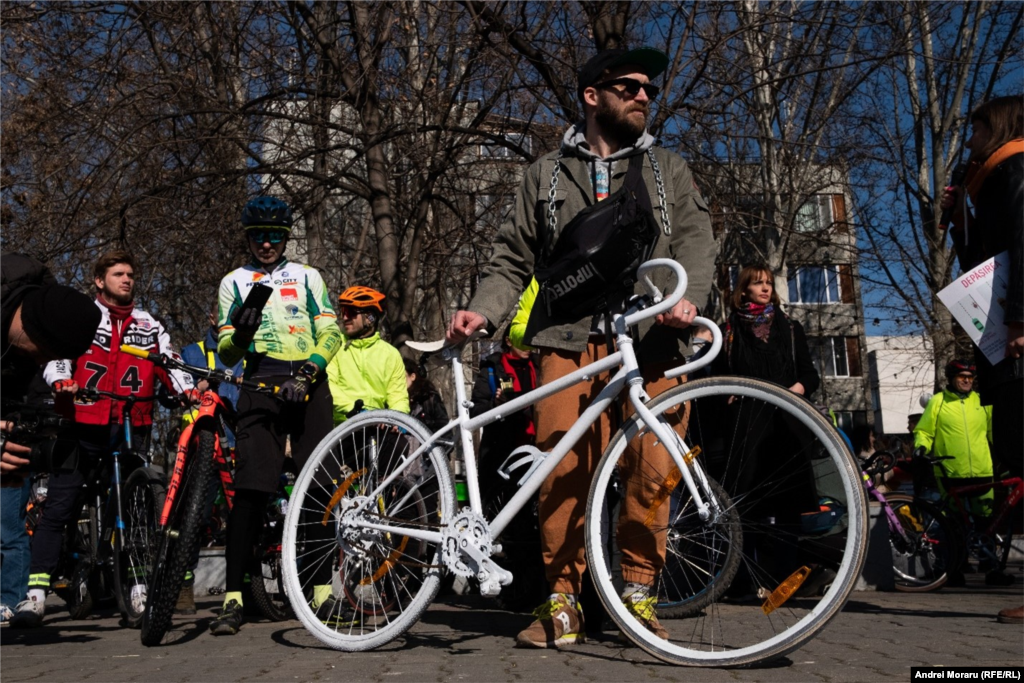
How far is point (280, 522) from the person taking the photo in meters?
7.02

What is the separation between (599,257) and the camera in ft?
14.8

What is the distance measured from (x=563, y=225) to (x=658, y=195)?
1.32 feet

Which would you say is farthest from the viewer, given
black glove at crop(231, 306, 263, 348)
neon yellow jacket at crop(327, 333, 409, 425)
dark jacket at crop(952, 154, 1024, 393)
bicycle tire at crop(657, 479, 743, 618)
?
neon yellow jacket at crop(327, 333, 409, 425)

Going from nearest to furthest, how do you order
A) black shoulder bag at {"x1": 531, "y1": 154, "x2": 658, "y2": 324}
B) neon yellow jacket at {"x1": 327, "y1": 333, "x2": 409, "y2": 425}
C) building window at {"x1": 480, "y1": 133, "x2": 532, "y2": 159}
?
black shoulder bag at {"x1": 531, "y1": 154, "x2": 658, "y2": 324}, neon yellow jacket at {"x1": 327, "y1": 333, "x2": 409, "y2": 425}, building window at {"x1": 480, "y1": 133, "x2": 532, "y2": 159}

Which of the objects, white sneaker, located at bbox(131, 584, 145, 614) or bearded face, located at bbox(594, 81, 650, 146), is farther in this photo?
white sneaker, located at bbox(131, 584, 145, 614)

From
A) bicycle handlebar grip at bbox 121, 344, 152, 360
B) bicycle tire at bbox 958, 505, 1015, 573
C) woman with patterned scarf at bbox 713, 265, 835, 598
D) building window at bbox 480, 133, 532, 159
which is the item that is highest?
building window at bbox 480, 133, 532, 159

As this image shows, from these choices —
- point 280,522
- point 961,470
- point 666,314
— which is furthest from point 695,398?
point 961,470

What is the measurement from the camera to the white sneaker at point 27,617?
677 cm

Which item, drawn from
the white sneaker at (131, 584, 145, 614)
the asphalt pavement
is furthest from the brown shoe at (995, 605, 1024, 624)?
the white sneaker at (131, 584, 145, 614)

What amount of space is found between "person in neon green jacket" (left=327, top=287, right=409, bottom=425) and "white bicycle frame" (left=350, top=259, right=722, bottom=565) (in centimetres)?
296

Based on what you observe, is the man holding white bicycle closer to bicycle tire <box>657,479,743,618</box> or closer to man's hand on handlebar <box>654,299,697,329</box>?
man's hand on handlebar <box>654,299,697,329</box>

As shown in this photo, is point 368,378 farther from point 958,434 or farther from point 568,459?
point 958,434

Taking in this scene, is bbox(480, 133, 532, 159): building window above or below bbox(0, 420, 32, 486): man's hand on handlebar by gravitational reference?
above

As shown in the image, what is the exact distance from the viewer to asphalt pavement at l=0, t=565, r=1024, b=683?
12.5 feet
